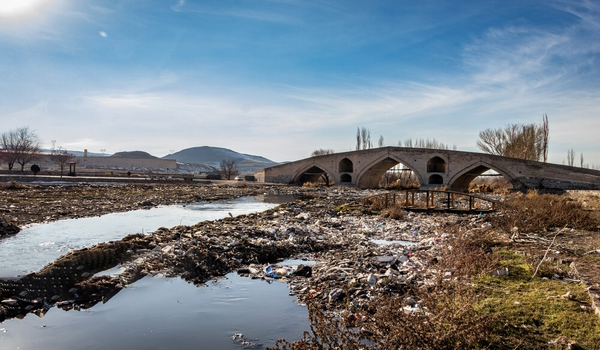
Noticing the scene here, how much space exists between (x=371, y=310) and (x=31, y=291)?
472 centimetres

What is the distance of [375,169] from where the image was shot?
50188mm

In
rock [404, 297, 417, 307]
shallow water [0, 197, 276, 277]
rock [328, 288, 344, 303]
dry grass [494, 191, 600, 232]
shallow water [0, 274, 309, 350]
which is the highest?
dry grass [494, 191, 600, 232]

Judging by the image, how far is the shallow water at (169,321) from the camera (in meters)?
4.62

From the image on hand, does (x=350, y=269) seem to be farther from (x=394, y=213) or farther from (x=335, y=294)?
(x=394, y=213)

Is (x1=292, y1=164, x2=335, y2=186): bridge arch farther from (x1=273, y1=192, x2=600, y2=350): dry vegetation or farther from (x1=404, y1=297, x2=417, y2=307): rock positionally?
(x1=404, y1=297, x2=417, y2=307): rock

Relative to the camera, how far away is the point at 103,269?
7.27 m

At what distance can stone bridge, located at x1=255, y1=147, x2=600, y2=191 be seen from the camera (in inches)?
1391

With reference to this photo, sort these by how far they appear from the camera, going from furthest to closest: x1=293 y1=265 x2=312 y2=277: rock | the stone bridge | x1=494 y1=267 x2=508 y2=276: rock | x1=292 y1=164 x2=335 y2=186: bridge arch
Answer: x1=292 y1=164 x2=335 y2=186: bridge arch
the stone bridge
x1=293 y1=265 x2=312 y2=277: rock
x1=494 y1=267 x2=508 y2=276: rock

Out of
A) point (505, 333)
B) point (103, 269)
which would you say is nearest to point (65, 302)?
point (103, 269)

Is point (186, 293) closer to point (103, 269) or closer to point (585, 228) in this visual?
point (103, 269)

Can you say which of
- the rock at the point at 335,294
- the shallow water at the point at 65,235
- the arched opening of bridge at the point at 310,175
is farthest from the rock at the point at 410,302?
the arched opening of bridge at the point at 310,175

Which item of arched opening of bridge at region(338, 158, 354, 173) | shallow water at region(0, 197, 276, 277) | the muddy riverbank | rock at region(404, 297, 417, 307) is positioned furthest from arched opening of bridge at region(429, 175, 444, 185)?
rock at region(404, 297, 417, 307)

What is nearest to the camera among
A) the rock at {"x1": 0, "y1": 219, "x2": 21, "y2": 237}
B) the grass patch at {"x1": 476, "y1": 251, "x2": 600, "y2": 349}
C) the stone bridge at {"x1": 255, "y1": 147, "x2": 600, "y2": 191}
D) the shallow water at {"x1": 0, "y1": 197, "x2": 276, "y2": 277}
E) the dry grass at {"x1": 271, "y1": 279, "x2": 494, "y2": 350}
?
the dry grass at {"x1": 271, "y1": 279, "x2": 494, "y2": 350}

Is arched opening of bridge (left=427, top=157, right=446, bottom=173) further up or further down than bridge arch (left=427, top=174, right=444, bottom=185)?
further up
